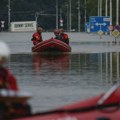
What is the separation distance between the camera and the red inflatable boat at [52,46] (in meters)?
42.7

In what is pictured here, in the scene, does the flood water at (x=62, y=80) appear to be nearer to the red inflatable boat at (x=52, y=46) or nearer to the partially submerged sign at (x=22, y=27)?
the red inflatable boat at (x=52, y=46)

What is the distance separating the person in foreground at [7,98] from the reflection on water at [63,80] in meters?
5.11

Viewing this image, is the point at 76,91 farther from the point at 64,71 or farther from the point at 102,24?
the point at 102,24

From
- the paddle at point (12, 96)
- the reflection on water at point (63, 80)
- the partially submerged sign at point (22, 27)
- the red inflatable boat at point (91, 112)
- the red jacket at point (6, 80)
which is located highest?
the red jacket at point (6, 80)

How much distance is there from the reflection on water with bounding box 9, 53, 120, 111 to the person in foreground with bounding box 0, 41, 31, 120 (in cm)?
511

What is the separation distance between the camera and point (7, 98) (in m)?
10.0

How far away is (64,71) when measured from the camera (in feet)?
90.2

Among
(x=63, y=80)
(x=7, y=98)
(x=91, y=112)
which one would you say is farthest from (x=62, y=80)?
(x=7, y=98)

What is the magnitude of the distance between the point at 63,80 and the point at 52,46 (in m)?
20.0

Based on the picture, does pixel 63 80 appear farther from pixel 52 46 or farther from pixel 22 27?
pixel 22 27

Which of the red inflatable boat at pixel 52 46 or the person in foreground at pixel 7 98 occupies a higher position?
the person in foreground at pixel 7 98

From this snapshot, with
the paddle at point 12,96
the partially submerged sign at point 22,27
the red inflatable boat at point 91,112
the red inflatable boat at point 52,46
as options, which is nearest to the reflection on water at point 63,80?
the red inflatable boat at point 91,112

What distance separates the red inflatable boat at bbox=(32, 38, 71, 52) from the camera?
140 ft

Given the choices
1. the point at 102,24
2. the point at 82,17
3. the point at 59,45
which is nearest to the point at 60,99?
the point at 59,45
